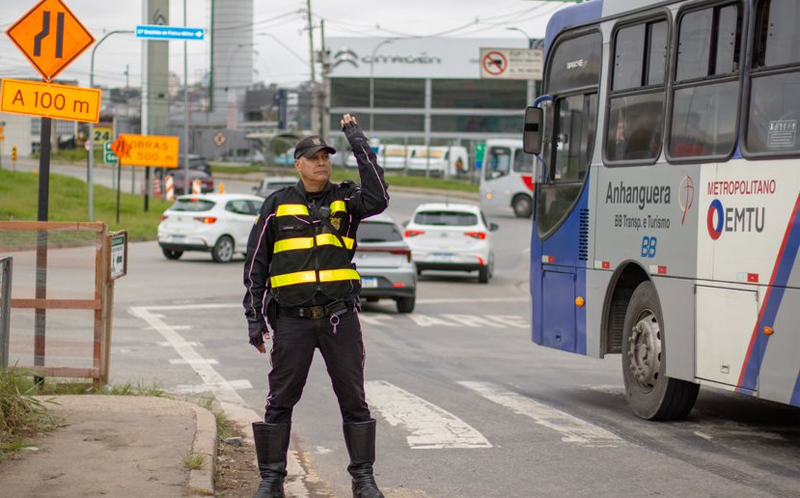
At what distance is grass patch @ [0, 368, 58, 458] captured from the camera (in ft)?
24.9

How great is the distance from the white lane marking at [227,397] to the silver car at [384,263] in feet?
11.3

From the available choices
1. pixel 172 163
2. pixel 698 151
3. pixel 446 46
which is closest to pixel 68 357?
pixel 698 151

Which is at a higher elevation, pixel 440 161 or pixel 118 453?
pixel 440 161

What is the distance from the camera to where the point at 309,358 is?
6727 mm

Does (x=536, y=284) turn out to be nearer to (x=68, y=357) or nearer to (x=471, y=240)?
(x=68, y=357)

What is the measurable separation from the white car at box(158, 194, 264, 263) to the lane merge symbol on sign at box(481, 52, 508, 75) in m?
26.9

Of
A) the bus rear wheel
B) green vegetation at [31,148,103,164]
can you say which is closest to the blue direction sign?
the bus rear wheel

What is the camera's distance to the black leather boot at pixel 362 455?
6.71 m

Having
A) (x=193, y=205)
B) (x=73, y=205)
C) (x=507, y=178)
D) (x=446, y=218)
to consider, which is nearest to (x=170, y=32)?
(x=193, y=205)

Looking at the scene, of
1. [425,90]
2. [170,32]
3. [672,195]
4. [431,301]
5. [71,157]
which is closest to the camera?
[672,195]

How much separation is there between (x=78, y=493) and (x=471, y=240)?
70.4 ft

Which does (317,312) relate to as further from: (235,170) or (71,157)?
(71,157)

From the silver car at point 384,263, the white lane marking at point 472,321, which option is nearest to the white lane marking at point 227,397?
the silver car at point 384,263

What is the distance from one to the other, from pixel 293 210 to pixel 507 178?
46.2m
